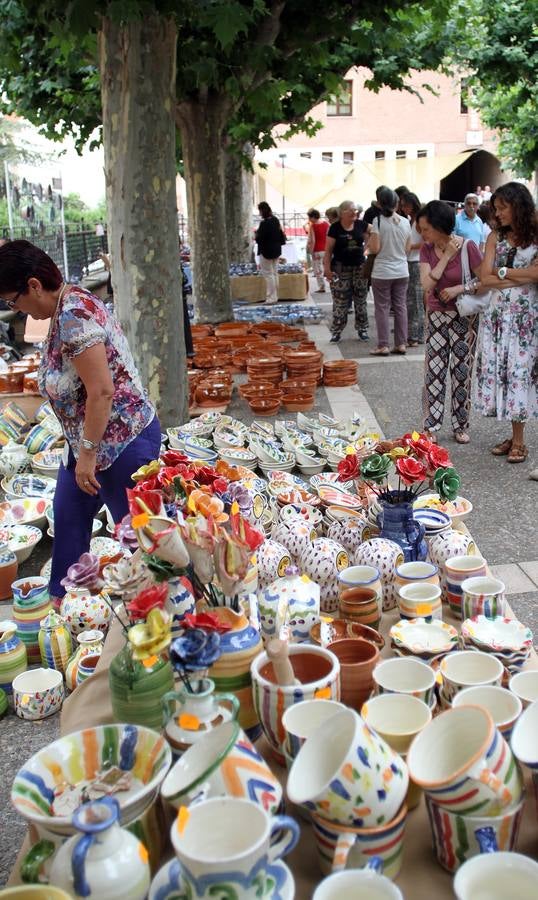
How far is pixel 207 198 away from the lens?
10.1 meters

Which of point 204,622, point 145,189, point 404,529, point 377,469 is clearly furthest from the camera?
point 145,189

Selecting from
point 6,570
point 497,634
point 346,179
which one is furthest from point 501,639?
point 346,179

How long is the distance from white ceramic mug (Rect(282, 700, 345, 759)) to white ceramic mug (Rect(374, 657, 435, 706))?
→ 0.21m

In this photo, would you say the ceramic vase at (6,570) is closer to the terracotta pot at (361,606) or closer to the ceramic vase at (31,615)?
the ceramic vase at (31,615)

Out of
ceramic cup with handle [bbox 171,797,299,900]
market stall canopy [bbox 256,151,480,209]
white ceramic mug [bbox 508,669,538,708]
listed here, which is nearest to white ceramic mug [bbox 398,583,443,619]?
white ceramic mug [bbox 508,669,538,708]

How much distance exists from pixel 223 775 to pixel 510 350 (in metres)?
4.18

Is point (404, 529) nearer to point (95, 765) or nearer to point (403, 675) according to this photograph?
point (403, 675)

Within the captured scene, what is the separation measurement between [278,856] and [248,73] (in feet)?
26.5

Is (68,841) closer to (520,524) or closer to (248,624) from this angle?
(248,624)

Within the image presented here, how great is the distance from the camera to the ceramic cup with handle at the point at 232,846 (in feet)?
3.35

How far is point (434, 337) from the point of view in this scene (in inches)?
209

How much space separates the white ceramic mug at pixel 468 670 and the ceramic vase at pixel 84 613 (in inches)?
71.7

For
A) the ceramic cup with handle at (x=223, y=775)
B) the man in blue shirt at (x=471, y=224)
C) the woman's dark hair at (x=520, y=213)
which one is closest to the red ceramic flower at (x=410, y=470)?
the ceramic cup with handle at (x=223, y=775)

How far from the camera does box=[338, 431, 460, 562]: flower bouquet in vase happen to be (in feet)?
7.74
